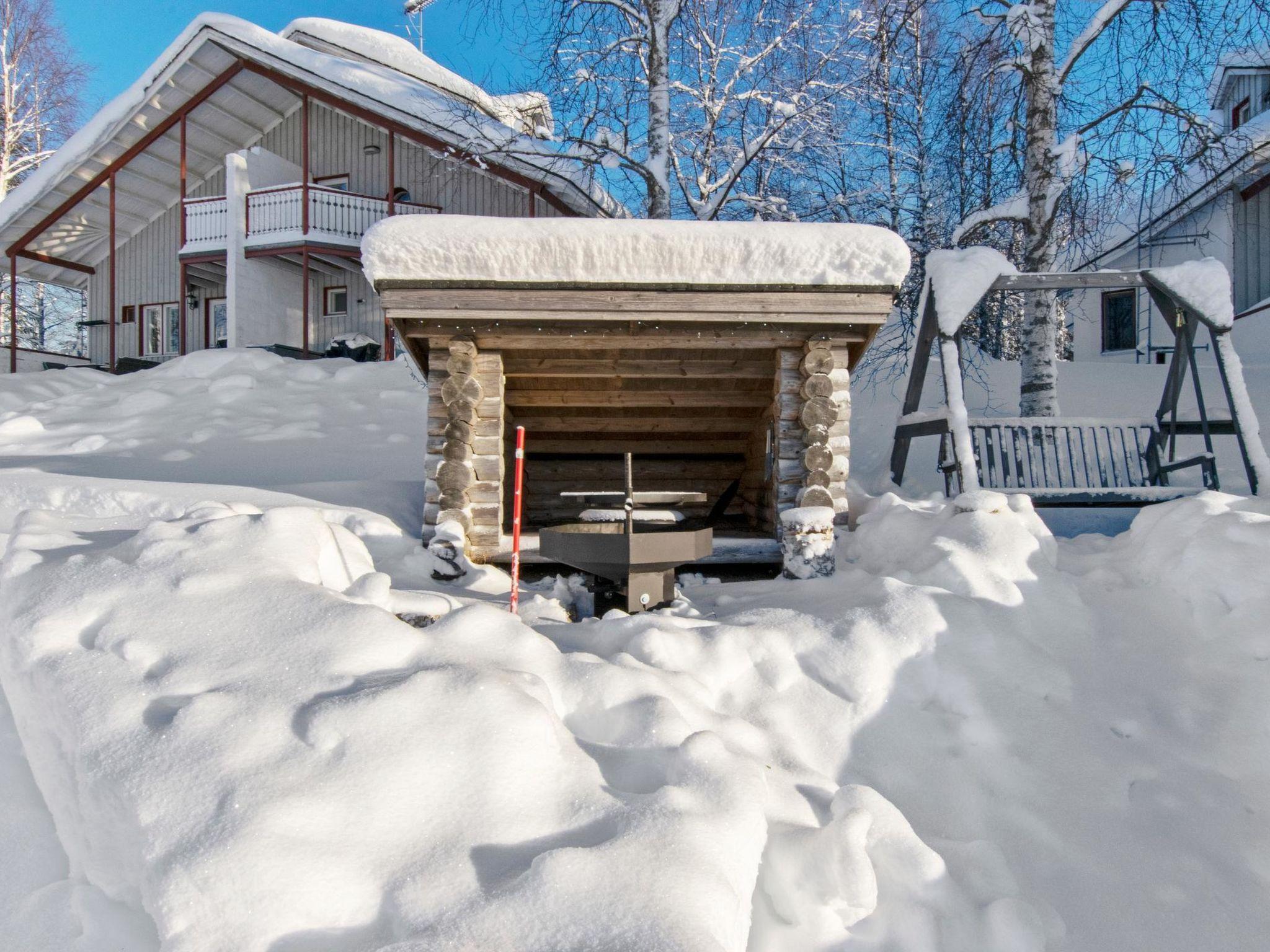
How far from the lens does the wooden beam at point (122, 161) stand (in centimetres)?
1582

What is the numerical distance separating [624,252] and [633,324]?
0.54m

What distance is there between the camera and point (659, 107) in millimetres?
10047

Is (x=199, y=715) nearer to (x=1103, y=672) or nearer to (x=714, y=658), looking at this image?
(x=714, y=658)

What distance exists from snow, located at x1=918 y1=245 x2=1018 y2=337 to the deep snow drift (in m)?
2.41

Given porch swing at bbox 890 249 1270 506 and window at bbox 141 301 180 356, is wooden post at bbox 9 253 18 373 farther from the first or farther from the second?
porch swing at bbox 890 249 1270 506

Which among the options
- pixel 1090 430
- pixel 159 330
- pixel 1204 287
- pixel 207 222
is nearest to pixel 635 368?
pixel 1090 430

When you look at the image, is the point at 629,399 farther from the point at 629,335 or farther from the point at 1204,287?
the point at 1204,287

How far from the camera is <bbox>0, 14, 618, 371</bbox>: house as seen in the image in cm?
1480

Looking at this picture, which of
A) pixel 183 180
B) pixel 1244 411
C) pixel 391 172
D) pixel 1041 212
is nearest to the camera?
pixel 1244 411

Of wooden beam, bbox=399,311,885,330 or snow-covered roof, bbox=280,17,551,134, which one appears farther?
snow-covered roof, bbox=280,17,551,134

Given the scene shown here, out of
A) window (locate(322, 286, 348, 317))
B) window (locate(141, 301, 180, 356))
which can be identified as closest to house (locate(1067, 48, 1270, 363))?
window (locate(322, 286, 348, 317))

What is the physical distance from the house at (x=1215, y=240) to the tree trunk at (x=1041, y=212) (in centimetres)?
602

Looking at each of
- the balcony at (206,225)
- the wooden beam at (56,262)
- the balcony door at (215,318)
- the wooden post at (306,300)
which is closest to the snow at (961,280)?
the wooden post at (306,300)

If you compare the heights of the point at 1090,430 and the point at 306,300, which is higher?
the point at 306,300
